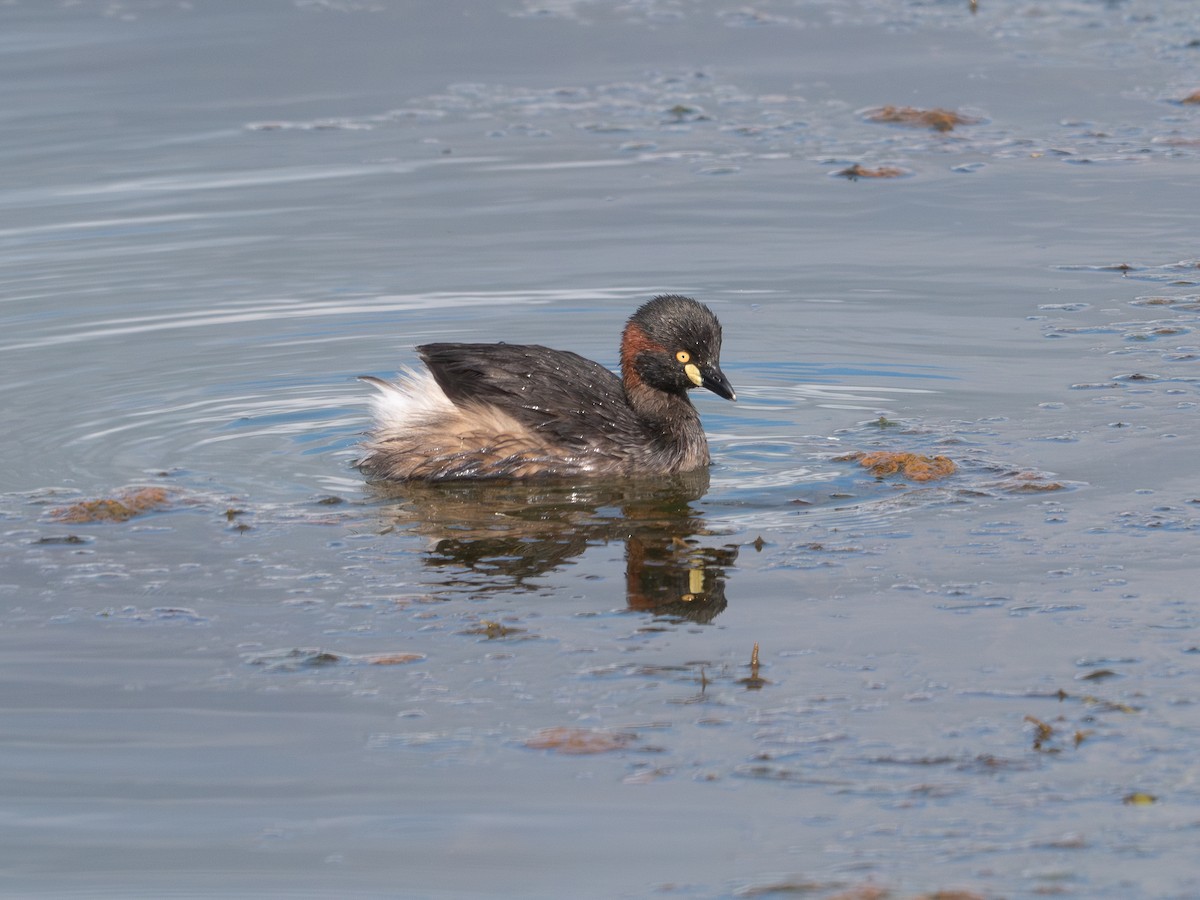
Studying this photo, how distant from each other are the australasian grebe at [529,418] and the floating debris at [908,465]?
861mm

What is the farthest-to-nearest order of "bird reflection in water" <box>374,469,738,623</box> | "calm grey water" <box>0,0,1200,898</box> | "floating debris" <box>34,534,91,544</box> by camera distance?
"floating debris" <box>34,534,91,544</box> < "bird reflection in water" <box>374,469,738,623</box> < "calm grey water" <box>0,0,1200,898</box>

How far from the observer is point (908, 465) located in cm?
848

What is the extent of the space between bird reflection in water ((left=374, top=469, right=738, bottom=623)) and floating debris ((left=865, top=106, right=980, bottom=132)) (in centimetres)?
646

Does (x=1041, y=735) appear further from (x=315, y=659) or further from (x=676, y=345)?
(x=676, y=345)

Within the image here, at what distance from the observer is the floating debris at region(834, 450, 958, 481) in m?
8.38

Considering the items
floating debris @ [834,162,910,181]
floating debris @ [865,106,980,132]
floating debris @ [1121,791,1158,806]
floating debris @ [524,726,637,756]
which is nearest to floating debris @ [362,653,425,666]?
floating debris @ [524,726,637,756]

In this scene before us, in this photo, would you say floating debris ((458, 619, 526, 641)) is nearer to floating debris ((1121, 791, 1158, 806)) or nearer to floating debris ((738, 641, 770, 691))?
floating debris ((738, 641, 770, 691))

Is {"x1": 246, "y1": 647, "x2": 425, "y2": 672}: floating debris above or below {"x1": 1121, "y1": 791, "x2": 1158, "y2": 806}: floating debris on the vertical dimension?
above

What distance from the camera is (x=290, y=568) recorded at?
7379mm

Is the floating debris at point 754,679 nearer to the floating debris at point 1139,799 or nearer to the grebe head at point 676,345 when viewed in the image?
the floating debris at point 1139,799

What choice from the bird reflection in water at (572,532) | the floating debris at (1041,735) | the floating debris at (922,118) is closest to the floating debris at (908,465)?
the bird reflection in water at (572,532)

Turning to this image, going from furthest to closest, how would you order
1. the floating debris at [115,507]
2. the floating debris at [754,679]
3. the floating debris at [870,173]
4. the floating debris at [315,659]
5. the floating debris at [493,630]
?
1. the floating debris at [870,173]
2. the floating debris at [115,507]
3. the floating debris at [493,630]
4. the floating debris at [315,659]
5. the floating debris at [754,679]

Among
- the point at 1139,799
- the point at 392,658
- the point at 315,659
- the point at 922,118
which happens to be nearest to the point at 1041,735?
the point at 1139,799

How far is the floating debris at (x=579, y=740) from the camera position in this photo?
222 inches
